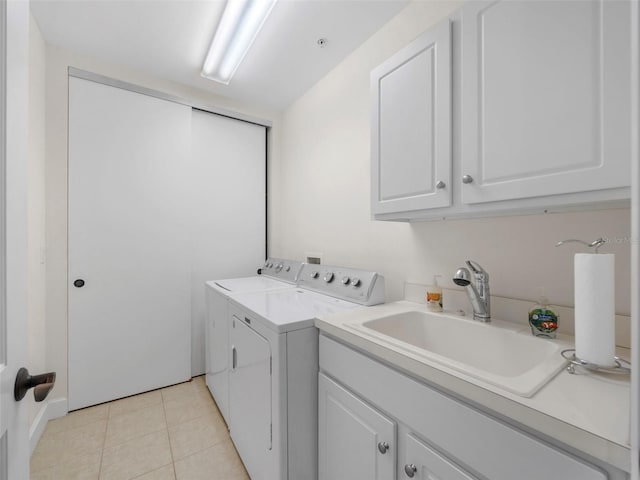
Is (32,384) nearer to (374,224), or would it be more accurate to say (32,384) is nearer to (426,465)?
(426,465)

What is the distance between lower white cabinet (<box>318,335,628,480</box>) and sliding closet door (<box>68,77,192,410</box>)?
1.79 meters

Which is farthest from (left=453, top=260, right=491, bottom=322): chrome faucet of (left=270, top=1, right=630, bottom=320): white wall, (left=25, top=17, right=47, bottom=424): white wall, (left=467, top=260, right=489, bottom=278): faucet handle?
(left=25, top=17, right=47, bottom=424): white wall

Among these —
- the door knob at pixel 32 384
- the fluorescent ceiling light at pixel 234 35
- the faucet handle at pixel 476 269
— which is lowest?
the door knob at pixel 32 384

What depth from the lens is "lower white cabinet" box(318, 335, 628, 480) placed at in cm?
61

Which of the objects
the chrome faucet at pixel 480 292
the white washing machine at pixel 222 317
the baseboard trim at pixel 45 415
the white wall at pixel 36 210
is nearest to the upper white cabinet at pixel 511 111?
the chrome faucet at pixel 480 292

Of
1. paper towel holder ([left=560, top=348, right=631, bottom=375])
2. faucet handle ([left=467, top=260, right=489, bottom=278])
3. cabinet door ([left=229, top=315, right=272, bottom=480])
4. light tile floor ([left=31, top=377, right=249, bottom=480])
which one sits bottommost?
light tile floor ([left=31, top=377, right=249, bottom=480])

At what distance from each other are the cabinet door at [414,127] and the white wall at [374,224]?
373 mm

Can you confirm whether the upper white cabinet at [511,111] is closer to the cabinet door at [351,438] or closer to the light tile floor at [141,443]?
the cabinet door at [351,438]

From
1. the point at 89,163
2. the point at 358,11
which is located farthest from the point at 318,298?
the point at 89,163

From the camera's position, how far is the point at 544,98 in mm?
841

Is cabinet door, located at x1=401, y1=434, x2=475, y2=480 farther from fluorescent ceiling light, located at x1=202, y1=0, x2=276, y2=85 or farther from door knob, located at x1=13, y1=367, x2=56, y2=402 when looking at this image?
fluorescent ceiling light, located at x1=202, y1=0, x2=276, y2=85

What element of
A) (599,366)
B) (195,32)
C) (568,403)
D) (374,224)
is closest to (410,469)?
(568,403)

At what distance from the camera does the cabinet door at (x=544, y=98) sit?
0.72 m

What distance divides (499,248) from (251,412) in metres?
1.43
